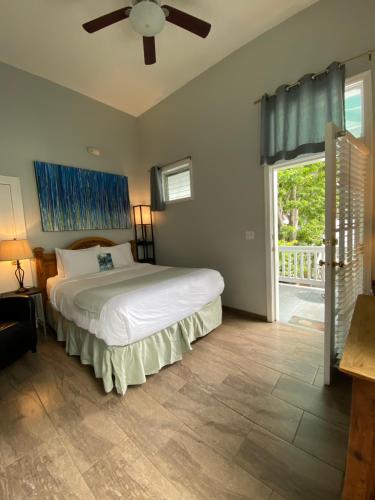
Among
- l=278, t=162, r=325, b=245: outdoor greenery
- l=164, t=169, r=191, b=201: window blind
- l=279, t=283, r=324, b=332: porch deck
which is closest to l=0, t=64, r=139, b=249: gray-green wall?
l=164, t=169, r=191, b=201: window blind

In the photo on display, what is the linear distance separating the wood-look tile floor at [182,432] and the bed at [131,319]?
0.53 ft

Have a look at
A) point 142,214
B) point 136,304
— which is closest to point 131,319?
point 136,304

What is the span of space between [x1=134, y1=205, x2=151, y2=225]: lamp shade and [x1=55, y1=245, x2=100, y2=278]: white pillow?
1.30m

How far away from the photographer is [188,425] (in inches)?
54.7

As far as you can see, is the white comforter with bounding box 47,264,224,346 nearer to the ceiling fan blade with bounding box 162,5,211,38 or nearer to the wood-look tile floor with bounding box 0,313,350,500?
the wood-look tile floor with bounding box 0,313,350,500

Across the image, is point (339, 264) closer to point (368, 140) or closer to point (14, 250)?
point (368, 140)

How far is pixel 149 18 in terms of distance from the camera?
172 cm

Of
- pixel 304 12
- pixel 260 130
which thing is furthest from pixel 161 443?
pixel 304 12

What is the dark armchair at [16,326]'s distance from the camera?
74.5 inches

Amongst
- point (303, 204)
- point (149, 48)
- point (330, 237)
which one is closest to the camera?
point (330, 237)

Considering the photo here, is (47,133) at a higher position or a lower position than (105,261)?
higher

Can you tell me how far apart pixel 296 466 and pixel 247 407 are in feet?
1.33

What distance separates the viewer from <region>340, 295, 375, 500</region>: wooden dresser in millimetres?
Answer: 721

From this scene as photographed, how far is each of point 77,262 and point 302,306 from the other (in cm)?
327
